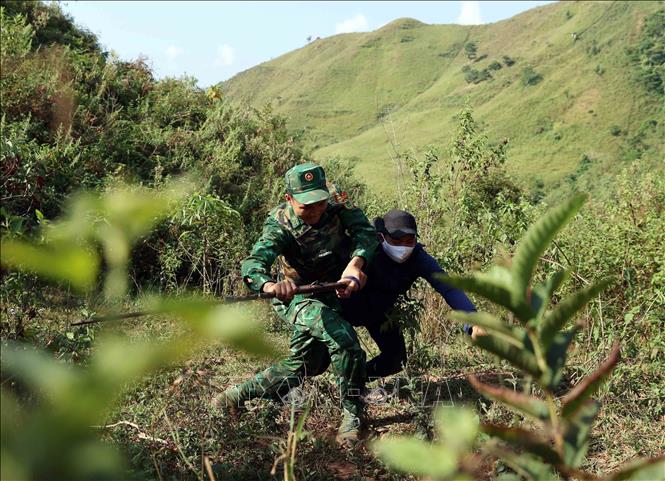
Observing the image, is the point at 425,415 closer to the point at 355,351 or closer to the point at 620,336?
the point at 355,351

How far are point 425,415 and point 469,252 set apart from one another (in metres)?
2.28

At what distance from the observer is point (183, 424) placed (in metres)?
3.42

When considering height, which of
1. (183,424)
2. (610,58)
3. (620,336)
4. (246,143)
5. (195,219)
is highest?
(610,58)

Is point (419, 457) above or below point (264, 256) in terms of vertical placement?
above

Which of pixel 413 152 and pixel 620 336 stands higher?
pixel 413 152

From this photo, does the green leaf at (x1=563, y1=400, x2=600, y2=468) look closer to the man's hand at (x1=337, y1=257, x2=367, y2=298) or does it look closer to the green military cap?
the man's hand at (x1=337, y1=257, x2=367, y2=298)

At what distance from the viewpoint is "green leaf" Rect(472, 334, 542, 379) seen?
800 millimetres

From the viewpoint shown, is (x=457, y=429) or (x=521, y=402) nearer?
(x=457, y=429)

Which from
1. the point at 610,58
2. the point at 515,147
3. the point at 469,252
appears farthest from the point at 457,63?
the point at 469,252

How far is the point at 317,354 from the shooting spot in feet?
12.5

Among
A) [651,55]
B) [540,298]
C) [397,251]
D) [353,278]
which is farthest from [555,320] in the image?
[651,55]

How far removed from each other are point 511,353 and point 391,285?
3345mm

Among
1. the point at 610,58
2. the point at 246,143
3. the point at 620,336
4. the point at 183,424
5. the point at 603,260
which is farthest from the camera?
the point at 610,58

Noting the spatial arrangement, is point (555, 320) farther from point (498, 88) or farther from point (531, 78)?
point (498, 88)
